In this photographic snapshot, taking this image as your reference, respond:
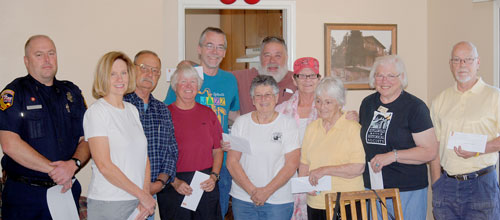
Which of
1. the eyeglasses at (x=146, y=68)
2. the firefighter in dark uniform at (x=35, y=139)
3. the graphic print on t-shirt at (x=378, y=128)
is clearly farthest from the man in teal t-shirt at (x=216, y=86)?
the graphic print on t-shirt at (x=378, y=128)

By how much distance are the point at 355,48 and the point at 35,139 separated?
134 inches

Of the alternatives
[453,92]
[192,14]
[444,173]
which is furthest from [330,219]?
[192,14]

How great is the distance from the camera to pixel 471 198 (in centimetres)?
283

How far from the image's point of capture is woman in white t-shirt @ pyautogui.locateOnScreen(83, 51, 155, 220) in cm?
220

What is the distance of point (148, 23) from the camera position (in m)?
4.14

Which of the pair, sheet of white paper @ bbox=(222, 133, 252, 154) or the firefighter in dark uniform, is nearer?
the firefighter in dark uniform

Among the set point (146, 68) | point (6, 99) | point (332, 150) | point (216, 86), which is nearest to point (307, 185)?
point (332, 150)

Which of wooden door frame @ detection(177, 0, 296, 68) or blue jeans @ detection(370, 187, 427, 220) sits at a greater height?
wooden door frame @ detection(177, 0, 296, 68)

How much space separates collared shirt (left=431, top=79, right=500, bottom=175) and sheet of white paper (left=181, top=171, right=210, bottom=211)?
1720 millimetres

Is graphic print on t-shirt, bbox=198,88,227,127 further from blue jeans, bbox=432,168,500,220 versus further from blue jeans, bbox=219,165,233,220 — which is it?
blue jeans, bbox=432,168,500,220

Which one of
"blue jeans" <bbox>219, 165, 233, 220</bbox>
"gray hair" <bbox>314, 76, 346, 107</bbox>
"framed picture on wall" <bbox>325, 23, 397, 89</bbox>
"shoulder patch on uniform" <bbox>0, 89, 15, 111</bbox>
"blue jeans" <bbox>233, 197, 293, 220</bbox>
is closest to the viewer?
"shoulder patch on uniform" <bbox>0, 89, 15, 111</bbox>

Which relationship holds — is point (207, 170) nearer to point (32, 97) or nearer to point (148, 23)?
point (32, 97)

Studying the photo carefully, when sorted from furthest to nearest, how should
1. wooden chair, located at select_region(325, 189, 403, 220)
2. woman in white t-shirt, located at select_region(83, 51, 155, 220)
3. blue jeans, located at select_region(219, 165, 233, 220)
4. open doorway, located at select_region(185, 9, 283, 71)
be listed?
open doorway, located at select_region(185, 9, 283, 71) < blue jeans, located at select_region(219, 165, 233, 220) < woman in white t-shirt, located at select_region(83, 51, 155, 220) < wooden chair, located at select_region(325, 189, 403, 220)

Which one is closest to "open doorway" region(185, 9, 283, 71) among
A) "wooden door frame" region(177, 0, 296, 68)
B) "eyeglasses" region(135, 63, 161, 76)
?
"wooden door frame" region(177, 0, 296, 68)
